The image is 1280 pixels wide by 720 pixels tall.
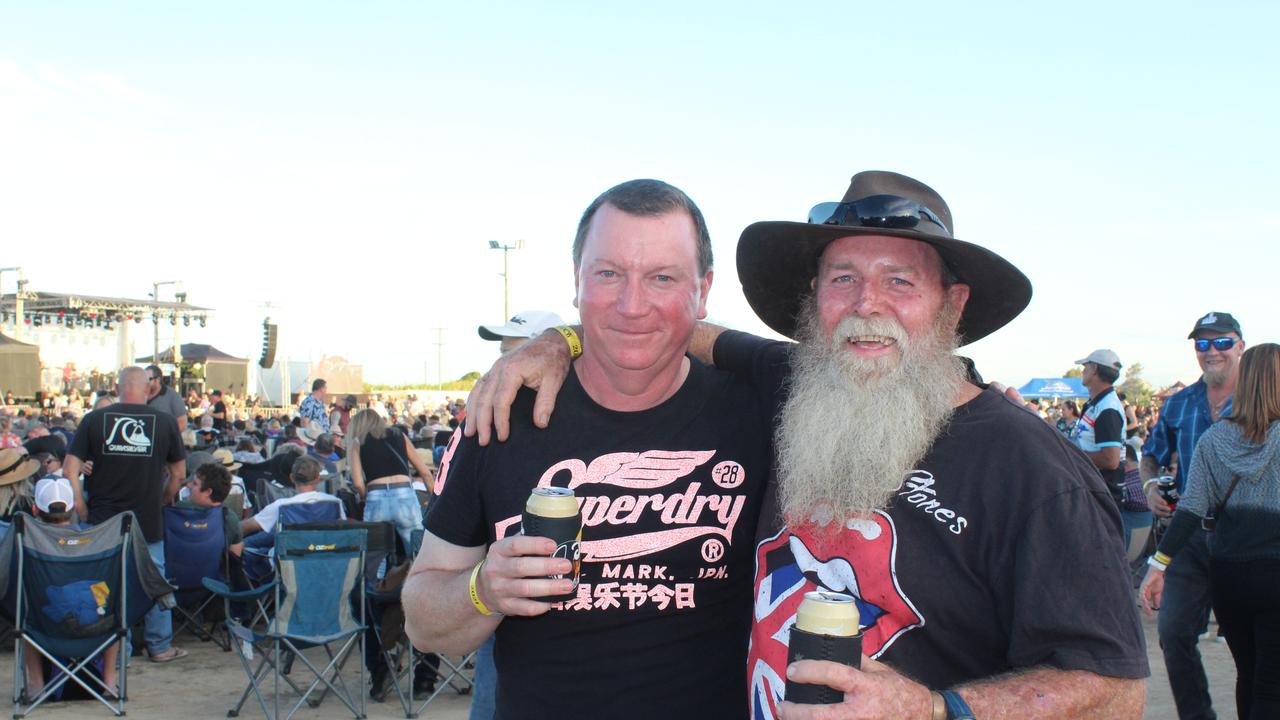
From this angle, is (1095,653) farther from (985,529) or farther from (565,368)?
(565,368)

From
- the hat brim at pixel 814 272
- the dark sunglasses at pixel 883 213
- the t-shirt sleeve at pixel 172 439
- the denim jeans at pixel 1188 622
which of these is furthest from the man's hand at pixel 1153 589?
the t-shirt sleeve at pixel 172 439

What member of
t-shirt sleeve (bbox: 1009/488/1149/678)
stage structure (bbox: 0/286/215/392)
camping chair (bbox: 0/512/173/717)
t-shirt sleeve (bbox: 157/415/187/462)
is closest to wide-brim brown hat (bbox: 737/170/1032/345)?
t-shirt sleeve (bbox: 1009/488/1149/678)

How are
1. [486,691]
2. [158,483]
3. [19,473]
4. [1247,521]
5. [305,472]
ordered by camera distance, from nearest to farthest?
[486,691], [1247,521], [158,483], [305,472], [19,473]

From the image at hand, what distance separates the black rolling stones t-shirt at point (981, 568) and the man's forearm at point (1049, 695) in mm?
22

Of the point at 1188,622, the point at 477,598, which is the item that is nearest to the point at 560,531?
the point at 477,598

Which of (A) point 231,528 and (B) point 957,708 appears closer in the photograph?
(B) point 957,708

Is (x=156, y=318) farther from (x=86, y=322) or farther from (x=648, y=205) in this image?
(x=648, y=205)

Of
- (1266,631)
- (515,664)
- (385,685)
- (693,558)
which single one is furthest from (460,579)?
(385,685)

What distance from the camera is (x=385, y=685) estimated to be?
6402 millimetres

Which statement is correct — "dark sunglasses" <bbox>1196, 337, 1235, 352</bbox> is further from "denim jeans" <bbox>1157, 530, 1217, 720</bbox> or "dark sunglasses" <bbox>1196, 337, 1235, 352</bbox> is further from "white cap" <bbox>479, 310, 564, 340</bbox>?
Result: "white cap" <bbox>479, 310, 564, 340</bbox>

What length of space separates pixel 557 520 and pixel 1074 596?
2.86ft

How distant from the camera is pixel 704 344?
8.45 ft

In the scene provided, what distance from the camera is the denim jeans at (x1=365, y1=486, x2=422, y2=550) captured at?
766 cm

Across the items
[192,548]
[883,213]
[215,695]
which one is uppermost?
[883,213]
